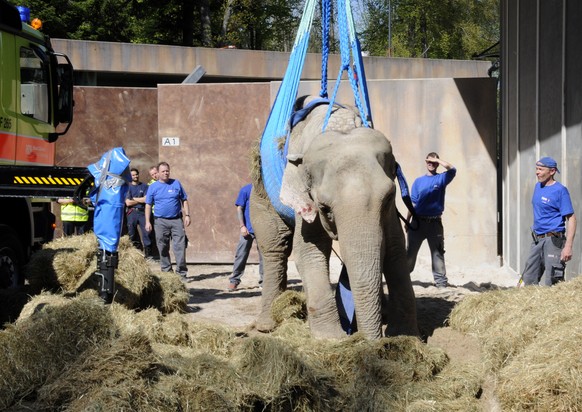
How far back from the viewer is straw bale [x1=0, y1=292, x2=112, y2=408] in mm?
5891

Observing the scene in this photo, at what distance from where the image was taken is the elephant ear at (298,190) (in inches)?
281

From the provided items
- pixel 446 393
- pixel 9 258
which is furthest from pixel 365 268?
pixel 9 258

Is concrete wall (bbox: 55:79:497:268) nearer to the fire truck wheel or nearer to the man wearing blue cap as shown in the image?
the man wearing blue cap

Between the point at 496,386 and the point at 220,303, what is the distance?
5961 millimetres

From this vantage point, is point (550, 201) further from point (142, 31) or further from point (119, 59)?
point (142, 31)

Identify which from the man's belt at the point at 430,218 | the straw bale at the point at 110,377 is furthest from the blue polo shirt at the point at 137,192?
the straw bale at the point at 110,377

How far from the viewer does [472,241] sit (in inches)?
574

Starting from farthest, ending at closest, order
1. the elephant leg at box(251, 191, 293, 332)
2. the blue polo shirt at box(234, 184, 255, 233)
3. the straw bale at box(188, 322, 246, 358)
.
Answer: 1. the blue polo shirt at box(234, 184, 255, 233)
2. the elephant leg at box(251, 191, 293, 332)
3. the straw bale at box(188, 322, 246, 358)

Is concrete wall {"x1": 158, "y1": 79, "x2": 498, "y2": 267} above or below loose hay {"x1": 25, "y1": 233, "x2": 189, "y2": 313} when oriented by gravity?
above

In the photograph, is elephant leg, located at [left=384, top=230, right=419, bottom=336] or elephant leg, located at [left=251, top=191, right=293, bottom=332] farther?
elephant leg, located at [left=251, top=191, right=293, bottom=332]

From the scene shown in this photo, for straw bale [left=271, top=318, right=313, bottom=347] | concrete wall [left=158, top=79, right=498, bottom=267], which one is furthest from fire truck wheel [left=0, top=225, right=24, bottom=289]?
concrete wall [left=158, top=79, right=498, bottom=267]

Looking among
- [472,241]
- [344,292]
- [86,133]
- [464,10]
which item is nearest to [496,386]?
[344,292]

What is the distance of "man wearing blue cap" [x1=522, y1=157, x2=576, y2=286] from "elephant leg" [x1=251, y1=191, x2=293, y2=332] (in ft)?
8.69

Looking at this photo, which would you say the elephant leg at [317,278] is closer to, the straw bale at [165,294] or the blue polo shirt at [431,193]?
the straw bale at [165,294]
